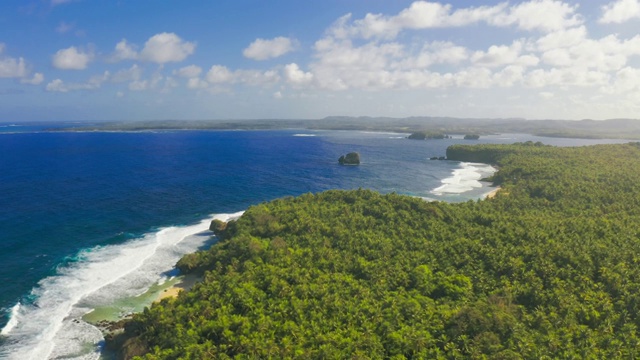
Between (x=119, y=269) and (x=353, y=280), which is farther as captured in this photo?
(x=119, y=269)

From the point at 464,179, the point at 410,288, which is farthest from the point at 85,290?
the point at 464,179

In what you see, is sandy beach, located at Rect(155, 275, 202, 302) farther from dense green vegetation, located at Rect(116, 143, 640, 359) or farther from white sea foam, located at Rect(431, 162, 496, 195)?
white sea foam, located at Rect(431, 162, 496, 195)

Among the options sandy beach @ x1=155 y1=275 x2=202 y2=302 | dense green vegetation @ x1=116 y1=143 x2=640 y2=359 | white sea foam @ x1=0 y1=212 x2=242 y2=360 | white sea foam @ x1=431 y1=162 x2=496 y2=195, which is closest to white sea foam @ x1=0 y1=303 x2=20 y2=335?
white sea foam @ x1=0 y1=212 x2=242 y2=360

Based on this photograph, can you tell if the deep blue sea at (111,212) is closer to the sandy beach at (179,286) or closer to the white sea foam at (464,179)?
the white sea foam at (464,179)

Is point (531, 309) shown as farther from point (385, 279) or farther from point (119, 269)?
point (119, 269)

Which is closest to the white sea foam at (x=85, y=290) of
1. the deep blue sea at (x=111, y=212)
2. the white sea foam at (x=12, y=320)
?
the white sea foam at (x=12, y=320)

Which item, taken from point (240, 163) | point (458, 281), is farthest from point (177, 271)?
point (240, 163)

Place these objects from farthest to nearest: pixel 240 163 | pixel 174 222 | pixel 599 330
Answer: pixel 240 163, pixel 174 222, pixel 599 330

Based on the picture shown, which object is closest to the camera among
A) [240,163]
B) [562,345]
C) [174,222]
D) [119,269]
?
[562,345]
